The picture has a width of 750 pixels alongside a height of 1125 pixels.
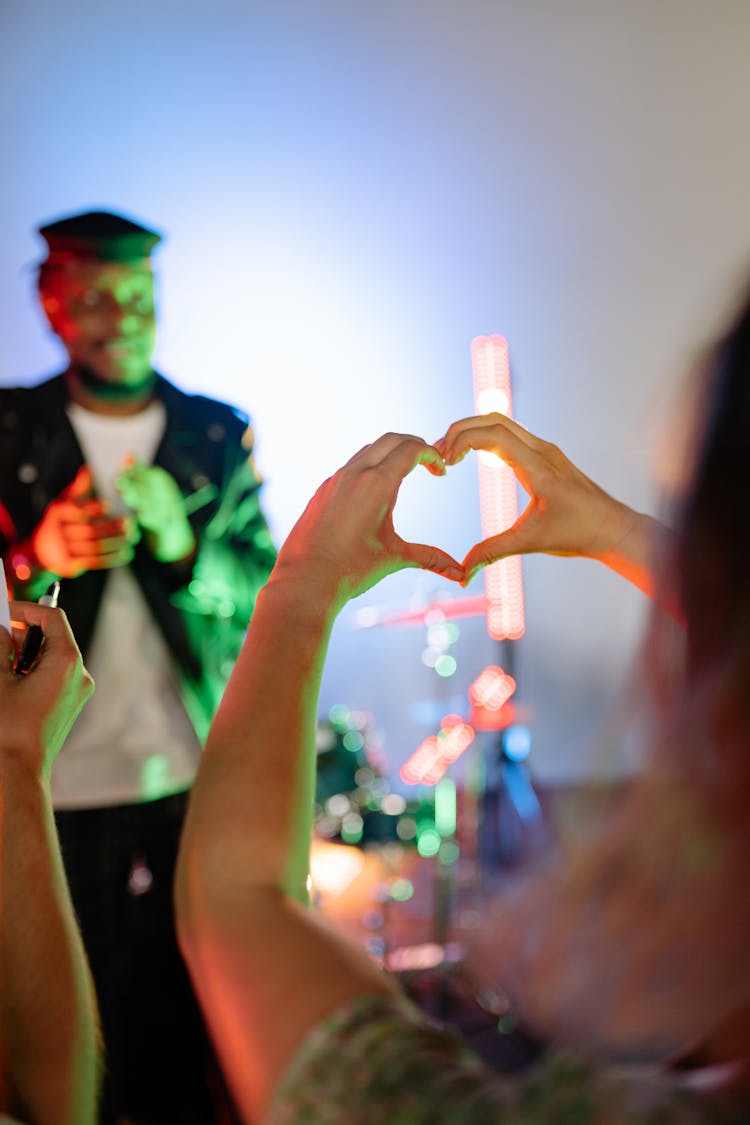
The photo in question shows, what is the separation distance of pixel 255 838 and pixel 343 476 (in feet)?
0.77

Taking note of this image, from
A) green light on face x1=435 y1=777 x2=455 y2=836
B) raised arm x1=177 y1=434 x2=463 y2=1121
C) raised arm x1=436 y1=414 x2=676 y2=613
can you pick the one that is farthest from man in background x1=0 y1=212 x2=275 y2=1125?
green light on face x1=435 y1=777 x2=455 y2=836

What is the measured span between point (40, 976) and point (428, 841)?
2.48m

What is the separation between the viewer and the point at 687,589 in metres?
0.44

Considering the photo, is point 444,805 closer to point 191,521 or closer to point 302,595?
point 191,521

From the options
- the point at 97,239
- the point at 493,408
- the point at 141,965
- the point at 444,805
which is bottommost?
the point at 444,805

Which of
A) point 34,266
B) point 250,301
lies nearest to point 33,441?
point 34,266

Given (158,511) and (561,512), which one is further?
(158,511)

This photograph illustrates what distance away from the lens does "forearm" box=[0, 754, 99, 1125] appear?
61 cm

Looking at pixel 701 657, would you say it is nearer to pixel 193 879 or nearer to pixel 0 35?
pixel 193 879

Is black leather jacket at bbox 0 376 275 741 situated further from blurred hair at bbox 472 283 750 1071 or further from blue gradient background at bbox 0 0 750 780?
blurred hair at bbox 472 283 750 1071

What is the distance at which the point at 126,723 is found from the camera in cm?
140

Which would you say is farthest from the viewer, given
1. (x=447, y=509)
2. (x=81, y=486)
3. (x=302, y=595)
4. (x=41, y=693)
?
(x=447, y=509)

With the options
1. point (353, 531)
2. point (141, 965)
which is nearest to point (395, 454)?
point (353, 531)

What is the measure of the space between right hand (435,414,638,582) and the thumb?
3.05 feet
